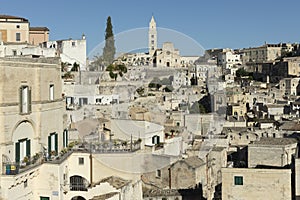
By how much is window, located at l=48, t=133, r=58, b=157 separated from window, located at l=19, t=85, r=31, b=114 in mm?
1187

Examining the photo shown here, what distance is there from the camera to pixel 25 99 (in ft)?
32.4

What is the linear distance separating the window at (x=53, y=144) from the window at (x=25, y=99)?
3.89 ft

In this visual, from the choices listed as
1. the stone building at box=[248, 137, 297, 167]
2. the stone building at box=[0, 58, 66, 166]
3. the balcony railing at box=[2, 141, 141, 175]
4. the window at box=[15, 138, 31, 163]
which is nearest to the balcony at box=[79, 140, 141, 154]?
the balcony railing at box=[2, 141, 141, 175]

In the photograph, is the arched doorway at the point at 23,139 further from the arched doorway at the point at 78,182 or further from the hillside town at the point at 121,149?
the arched doorway at the point at 78,182

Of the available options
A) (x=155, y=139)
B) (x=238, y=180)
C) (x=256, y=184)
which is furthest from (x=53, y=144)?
(x=256, y=184)

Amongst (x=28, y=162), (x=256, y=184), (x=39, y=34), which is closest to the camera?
(x=28, y=162)

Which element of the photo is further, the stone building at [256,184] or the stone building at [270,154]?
the stone building at [270,154]

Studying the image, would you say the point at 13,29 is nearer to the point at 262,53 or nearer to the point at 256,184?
the point at 256,184

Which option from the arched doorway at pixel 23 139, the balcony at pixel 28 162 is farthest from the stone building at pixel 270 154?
the arched doorway at pixel 23 139

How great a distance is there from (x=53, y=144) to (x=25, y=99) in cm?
167

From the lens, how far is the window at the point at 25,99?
32.0 feet

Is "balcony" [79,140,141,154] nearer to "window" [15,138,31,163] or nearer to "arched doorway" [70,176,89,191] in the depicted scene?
"arched doorway" [70,176,89,191]

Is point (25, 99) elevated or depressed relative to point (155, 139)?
elevated

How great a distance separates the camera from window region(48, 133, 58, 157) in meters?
10.8
